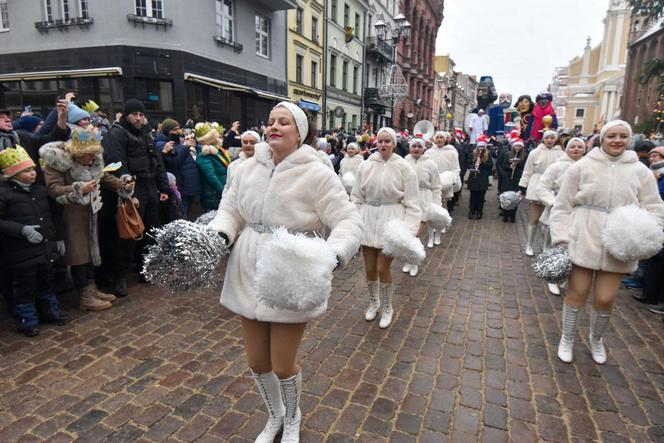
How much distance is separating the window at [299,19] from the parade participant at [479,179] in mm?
16917

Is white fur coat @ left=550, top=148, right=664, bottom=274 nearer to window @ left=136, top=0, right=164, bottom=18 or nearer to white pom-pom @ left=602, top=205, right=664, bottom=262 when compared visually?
white pom-pom @ left=602, top=205, right=664, bottom=262

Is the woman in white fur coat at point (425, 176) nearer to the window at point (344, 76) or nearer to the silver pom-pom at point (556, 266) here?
the silver pom-pom at point (556, 266)

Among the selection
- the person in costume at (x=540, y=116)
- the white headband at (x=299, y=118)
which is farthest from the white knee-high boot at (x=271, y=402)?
the person in costume at (x=540, y=116)

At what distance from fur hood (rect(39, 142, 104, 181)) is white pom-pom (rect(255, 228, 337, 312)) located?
363cm

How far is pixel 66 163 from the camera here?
177 inches

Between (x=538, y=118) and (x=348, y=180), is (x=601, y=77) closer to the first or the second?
(x=538, y=118)

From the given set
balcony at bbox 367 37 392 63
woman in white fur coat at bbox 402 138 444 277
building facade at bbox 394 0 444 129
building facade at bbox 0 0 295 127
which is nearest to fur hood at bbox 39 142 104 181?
woman in white fur coat at bbox 402 138 444 277

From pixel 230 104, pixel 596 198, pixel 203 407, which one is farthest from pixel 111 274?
pixel 230 104

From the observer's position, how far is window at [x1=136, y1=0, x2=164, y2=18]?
15023 millimetres

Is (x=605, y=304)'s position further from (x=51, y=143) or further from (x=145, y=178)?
(x=51, y=143)

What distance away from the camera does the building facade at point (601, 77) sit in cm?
6814

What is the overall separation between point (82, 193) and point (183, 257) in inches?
123

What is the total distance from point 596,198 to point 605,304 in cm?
97

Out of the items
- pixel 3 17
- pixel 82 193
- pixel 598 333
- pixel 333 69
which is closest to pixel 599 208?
pixel 598 333
